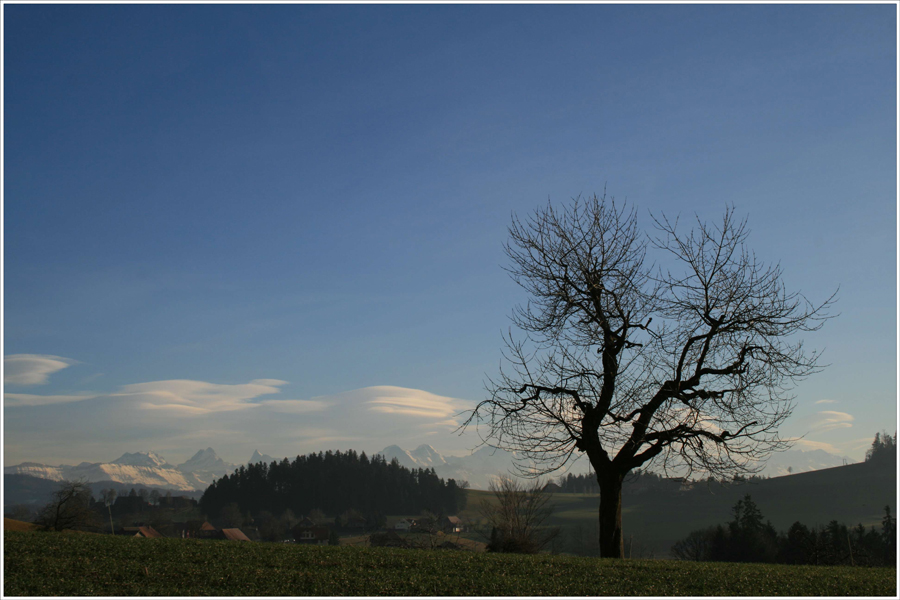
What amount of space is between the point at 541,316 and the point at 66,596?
516 inches

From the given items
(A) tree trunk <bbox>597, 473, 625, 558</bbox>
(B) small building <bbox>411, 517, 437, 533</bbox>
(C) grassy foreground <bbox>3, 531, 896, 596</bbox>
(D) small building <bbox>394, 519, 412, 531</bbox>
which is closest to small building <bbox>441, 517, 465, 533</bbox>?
(D) small building <bbox>394, 519, 412, 531</bbox>

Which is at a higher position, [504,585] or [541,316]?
[541,316]

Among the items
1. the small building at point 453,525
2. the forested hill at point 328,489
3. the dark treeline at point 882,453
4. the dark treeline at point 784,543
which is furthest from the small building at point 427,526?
the dark treeline at point 882,453

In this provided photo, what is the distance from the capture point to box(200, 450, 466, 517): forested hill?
11150 cm

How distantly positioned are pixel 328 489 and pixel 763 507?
8253cm

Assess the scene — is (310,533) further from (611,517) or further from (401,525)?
(611,517)

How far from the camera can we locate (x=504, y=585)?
9.93m

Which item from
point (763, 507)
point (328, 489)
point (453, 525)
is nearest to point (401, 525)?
point (453, 525)

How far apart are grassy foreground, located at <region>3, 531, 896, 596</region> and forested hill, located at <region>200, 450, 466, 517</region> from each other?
102262mm

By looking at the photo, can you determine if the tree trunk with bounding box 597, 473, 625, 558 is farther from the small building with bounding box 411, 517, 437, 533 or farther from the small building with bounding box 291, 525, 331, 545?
the small building with bounding box 291, 525, 331, 545

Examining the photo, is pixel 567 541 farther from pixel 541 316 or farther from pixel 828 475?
pixel 541 316

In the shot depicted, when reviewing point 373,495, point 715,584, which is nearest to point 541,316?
point 715,584

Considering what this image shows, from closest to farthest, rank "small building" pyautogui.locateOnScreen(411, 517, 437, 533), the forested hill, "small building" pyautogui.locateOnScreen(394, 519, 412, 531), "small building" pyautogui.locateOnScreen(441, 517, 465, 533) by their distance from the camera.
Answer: "small building" pyautogui.locateOnScreen(411, 517, 437, 533) < "small building" pyautogui.locateOnScreen(441, 517, 465, 533) < "small building" pyautogui.locateOnScreen(394, 519, 412, 531) < the forested hill

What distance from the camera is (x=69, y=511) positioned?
119 ft
